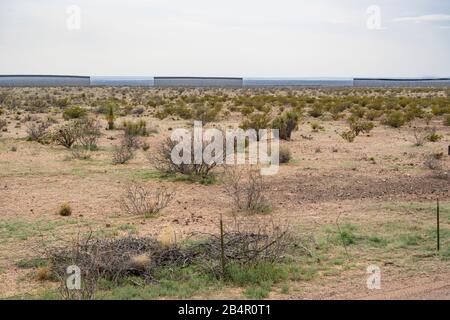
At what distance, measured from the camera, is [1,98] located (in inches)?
2096

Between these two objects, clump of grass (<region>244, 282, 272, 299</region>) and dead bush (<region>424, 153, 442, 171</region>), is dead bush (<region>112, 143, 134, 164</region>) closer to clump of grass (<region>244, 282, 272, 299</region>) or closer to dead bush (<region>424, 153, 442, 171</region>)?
dead bush (<region>424, 153, 442, 171</region>)

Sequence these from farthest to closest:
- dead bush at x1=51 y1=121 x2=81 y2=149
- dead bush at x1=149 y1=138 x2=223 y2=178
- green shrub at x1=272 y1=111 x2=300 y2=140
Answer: green shrub at x1=272 y1=111 x2=300 y2=140 < dead bush at x1=51 y1=121 x2=81 y2=149 < dead bush at x1=149 y1=138 x2=223 y2=178

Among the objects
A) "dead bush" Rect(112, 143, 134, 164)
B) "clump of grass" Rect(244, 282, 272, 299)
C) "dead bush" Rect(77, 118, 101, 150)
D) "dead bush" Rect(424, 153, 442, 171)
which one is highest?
"dead bush" Rect(77, 118, 101, 150)

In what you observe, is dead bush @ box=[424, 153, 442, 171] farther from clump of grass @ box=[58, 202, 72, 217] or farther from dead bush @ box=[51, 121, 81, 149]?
dead bush @ box=[51, 121, 81, 149]

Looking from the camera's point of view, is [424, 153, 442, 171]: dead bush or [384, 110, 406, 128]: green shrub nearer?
[424, 153, 442, 171]: dead bush

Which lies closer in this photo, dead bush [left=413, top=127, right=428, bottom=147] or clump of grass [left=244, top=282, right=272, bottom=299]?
clump of grass [left=244, top=282, right=272, bottom=299]

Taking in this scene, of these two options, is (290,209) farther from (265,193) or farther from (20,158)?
(20,158)

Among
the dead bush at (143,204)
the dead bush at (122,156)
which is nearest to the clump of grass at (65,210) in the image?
the dead bush at (143,204)

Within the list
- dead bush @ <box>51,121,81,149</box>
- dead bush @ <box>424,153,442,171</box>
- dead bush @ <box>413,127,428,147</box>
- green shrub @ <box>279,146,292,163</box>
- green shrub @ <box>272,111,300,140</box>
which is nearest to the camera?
dead bush @ <box>424,153,442,171</box>

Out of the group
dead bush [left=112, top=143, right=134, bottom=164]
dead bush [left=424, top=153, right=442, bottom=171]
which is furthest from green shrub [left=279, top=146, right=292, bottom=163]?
dead bush [left=112, top=143, right=134, bottom=164]

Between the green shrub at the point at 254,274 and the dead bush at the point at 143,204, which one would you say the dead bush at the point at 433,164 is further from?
the green shrub at the point at 254,274

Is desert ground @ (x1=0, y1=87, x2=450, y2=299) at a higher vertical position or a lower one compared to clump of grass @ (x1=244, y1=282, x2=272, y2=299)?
higher

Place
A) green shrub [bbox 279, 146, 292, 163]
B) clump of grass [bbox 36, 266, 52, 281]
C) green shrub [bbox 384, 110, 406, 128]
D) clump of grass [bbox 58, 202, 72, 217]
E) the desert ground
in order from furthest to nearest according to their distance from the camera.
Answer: green shrub [bbox 384, 110, 406, 128] < green shrub [bbox 279, 146, 292, 163] < clump of grass [bbox 58, 202, 72, 217] < clump of grass [bbox 36, 266, 52, 281] < the desert ground

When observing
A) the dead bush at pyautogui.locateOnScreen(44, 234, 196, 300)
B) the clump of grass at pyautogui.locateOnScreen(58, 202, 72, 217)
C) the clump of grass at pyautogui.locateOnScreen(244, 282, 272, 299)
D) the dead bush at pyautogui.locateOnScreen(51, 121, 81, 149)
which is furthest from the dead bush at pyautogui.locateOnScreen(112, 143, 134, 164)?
the clump of grass at pyautogui.locateOnScreen(244, 282, 272, 299)
